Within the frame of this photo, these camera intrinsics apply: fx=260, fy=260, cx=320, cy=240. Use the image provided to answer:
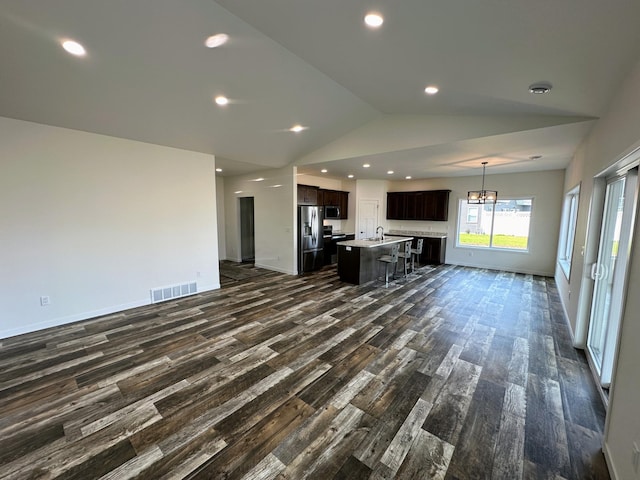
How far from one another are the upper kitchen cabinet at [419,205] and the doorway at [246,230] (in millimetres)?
4741

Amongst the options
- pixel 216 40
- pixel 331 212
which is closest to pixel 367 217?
pixel 331 212

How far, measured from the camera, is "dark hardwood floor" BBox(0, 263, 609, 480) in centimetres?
172

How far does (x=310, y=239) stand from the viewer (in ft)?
22.7

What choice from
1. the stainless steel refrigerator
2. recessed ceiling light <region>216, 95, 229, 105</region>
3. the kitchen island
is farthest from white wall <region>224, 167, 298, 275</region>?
recessed ceiling light <region>216, 95, 229, 105</region>

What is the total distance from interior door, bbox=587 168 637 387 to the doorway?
7.58 metres

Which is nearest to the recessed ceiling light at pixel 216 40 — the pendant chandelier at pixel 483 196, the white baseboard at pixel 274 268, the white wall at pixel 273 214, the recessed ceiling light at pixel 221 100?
the recessed ceiling light at pixel 221 100

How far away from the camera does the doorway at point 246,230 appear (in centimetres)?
819

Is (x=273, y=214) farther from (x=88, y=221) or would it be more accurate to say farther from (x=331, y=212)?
(x=88, y=221)

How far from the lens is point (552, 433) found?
76.9 inches

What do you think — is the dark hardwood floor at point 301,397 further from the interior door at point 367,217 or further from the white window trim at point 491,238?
the interior door at point 367,217

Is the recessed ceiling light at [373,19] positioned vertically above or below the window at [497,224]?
above

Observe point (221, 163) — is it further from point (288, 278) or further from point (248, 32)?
point (248, 32)

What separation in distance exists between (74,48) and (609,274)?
5714mm

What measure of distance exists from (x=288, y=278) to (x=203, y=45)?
15.4ft
